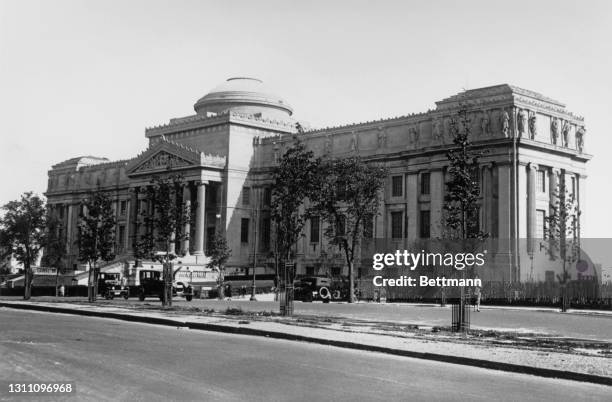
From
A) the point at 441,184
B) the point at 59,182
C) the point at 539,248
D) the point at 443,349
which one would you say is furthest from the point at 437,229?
the point at 59,182

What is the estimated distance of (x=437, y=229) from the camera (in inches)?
2793

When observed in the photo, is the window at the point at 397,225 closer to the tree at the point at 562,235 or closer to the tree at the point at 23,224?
the tree at the point at 562,235

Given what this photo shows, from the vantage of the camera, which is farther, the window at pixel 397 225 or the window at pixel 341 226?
the window at pixel 397 225

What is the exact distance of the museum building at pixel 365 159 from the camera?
6750 cm

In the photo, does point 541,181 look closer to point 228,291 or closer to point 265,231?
point 228,291

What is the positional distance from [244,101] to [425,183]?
100 ft

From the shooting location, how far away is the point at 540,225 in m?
69.6

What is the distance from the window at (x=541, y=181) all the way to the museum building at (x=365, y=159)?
181 millimetres

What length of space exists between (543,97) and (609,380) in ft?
202

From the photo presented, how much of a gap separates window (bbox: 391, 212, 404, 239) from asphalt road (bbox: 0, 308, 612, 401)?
58485mm

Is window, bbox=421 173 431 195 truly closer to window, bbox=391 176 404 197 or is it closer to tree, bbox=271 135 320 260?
window, bbox=391 176 404 197

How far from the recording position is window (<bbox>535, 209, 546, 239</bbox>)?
68812 mm

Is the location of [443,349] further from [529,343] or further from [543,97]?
[543,97]

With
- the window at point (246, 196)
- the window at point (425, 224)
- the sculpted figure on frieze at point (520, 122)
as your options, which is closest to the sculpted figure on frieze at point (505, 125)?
the sculpted figure on frieze at point (520, 122)
